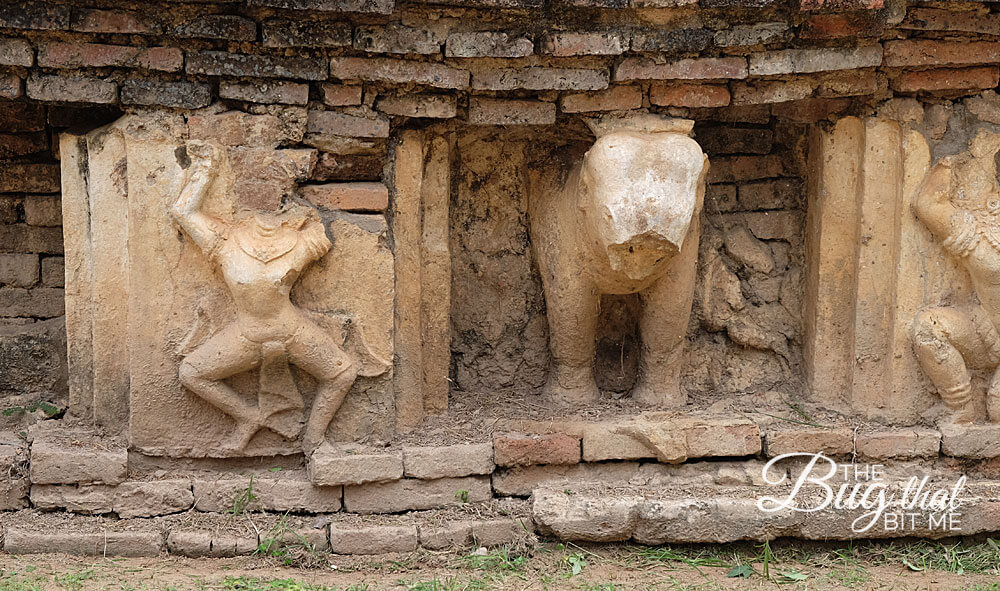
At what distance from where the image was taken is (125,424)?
13.7ft

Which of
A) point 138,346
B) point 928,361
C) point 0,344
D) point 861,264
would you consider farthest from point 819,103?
point 0,344

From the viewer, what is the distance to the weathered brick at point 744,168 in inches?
184

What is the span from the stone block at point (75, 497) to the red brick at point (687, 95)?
234 centimetres

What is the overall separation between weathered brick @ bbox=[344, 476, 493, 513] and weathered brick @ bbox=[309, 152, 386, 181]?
3.56 feet

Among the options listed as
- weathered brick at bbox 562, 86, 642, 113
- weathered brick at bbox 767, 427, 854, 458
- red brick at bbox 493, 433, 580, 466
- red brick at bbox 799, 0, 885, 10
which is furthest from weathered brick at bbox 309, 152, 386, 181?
weathered brick at bbox 767, 427, 854, 458

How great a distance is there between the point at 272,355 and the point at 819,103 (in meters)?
2.17

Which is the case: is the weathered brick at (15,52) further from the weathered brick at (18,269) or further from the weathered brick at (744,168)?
the weathered brick at (744,168)

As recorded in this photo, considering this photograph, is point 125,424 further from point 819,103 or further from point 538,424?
point 819,103

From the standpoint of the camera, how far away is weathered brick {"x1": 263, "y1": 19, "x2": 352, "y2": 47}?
3.76m

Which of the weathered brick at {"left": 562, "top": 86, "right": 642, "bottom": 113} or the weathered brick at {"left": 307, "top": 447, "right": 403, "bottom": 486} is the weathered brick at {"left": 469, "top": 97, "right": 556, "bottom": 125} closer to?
Answer: the weathered brick at {"left": 562, "top": 86, "right": 642, "bottom": 113}

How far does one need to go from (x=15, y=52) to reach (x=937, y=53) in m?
3.08

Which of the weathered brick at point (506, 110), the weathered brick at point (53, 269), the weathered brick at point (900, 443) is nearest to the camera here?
the weathered brick at point (506, 110)

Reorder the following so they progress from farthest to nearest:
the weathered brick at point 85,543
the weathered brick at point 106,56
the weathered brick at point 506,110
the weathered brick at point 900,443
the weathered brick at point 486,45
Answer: the weathered brick at point 900,443
the weathered brick at point 506,110
the weathered brick at point 85,543
the weathered brick at point 486,45
the weathered brick at point 106,56

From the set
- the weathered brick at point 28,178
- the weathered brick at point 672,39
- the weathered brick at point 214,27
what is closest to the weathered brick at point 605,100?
the weathered brick at point 672,39
